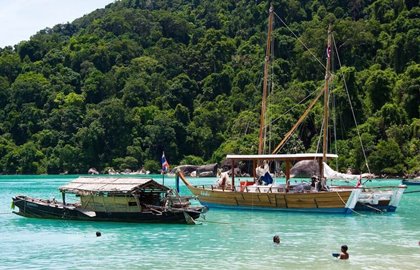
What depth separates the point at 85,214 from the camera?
125 feet

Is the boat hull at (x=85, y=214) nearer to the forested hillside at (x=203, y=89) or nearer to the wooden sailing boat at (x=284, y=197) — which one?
the wooden sailing boat at (x=284, y=197)

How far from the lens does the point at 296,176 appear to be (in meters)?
94.4

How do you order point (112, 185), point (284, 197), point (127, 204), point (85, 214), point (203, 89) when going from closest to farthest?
point (127, 204) → point (112, 185) → point (85, 214) → point (284, 197) → point (203, 89)

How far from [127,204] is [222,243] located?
823 cm

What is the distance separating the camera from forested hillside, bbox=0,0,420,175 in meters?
102

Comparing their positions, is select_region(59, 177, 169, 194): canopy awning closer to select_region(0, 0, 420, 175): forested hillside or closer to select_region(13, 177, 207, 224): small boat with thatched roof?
select_region(13, 177, 207, 224): small boat with thatched roof

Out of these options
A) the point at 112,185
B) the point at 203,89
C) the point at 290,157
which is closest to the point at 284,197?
the point at 290,157

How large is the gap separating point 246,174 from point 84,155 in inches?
1366

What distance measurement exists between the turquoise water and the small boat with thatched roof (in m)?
0.54

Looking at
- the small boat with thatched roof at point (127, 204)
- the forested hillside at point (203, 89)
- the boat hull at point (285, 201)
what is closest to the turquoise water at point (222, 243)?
the small boat with thatched roof at point (127, 204)

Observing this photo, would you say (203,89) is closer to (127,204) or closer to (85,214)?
(85,214)

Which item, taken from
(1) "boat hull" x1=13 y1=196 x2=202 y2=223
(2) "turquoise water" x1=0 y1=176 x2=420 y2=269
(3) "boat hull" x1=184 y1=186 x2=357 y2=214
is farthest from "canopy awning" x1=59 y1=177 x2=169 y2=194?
(3) "boat hull" x1=184 y1=186 x2=357 y2=214

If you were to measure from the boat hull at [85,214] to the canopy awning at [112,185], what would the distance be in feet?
4.41

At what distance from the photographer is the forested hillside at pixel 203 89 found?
10194 centimetres
